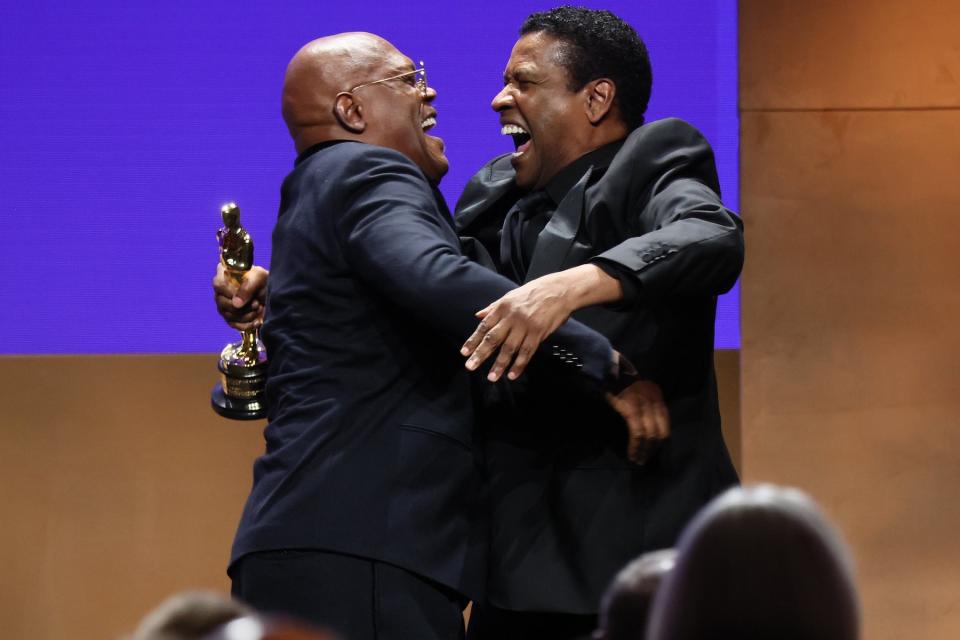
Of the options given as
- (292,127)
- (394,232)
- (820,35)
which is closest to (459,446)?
(394,232)

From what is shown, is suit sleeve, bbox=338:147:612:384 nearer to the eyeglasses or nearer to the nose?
the eyeglasses

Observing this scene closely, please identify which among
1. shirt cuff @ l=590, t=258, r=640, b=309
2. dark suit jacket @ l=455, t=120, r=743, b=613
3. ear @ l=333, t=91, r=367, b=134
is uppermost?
ear @ l=333, t=91, r=367, b=134

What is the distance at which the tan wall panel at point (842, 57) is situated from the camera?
359 centimetres

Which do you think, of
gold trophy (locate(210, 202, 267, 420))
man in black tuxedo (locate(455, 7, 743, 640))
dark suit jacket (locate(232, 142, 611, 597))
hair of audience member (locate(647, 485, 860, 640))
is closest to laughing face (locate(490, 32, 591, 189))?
man in black tuxedo (locate(455, 7, 743, 640))

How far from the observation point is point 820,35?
3602mm

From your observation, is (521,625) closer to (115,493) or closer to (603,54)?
(603,54)

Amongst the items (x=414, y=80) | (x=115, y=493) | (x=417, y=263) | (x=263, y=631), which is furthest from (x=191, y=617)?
(x=115, y=493)

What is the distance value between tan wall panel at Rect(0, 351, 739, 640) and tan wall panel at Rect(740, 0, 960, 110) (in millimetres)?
1700

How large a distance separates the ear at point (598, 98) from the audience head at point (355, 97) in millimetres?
314

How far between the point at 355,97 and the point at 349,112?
0.09 ft

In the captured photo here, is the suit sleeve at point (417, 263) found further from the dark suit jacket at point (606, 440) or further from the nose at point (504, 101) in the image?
the nose at point (504, 101)

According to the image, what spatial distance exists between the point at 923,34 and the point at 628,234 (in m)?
1.82

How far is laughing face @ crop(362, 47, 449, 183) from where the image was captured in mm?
2340

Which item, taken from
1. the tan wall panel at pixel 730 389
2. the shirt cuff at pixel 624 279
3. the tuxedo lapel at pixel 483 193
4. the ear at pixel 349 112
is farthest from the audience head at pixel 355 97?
the tan wall panel at pixel 730 389
